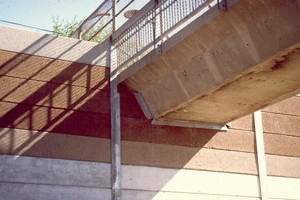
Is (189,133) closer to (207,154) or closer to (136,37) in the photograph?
(207,154)

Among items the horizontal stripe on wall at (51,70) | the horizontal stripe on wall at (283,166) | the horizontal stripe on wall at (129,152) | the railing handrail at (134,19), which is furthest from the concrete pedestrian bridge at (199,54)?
the horizontal stripe on wall at (283,166)

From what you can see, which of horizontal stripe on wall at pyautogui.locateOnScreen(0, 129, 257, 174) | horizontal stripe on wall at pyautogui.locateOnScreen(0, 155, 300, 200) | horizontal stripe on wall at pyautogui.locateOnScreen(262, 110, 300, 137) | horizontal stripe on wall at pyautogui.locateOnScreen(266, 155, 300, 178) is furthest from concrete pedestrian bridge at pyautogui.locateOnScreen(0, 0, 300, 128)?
horizontal stripe on wall at pyautogui.locateOnScreen(266, 155, 300, 178)

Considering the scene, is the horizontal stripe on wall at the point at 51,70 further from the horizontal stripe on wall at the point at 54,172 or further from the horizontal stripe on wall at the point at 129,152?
the horizontal stripe on wall at the point at 54,172

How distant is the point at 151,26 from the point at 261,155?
14.4 feet

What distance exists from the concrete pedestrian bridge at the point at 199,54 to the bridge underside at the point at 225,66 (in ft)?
0.05

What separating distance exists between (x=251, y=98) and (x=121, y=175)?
3.10 m

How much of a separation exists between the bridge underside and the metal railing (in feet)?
0.78

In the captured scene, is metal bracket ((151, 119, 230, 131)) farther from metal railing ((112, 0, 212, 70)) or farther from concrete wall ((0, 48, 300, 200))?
metal railing ((112, 0, 212, 70))

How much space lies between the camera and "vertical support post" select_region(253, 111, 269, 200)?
A: 10.3 metres

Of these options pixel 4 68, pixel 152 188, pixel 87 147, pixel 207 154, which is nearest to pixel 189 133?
pixel 207 154

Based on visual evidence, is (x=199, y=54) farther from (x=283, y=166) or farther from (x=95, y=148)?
(x=283, y=166)

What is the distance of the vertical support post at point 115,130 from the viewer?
8.74m

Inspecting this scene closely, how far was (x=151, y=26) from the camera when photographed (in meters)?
8.59

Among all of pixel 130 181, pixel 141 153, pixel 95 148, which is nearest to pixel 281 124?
pixel 141 153
